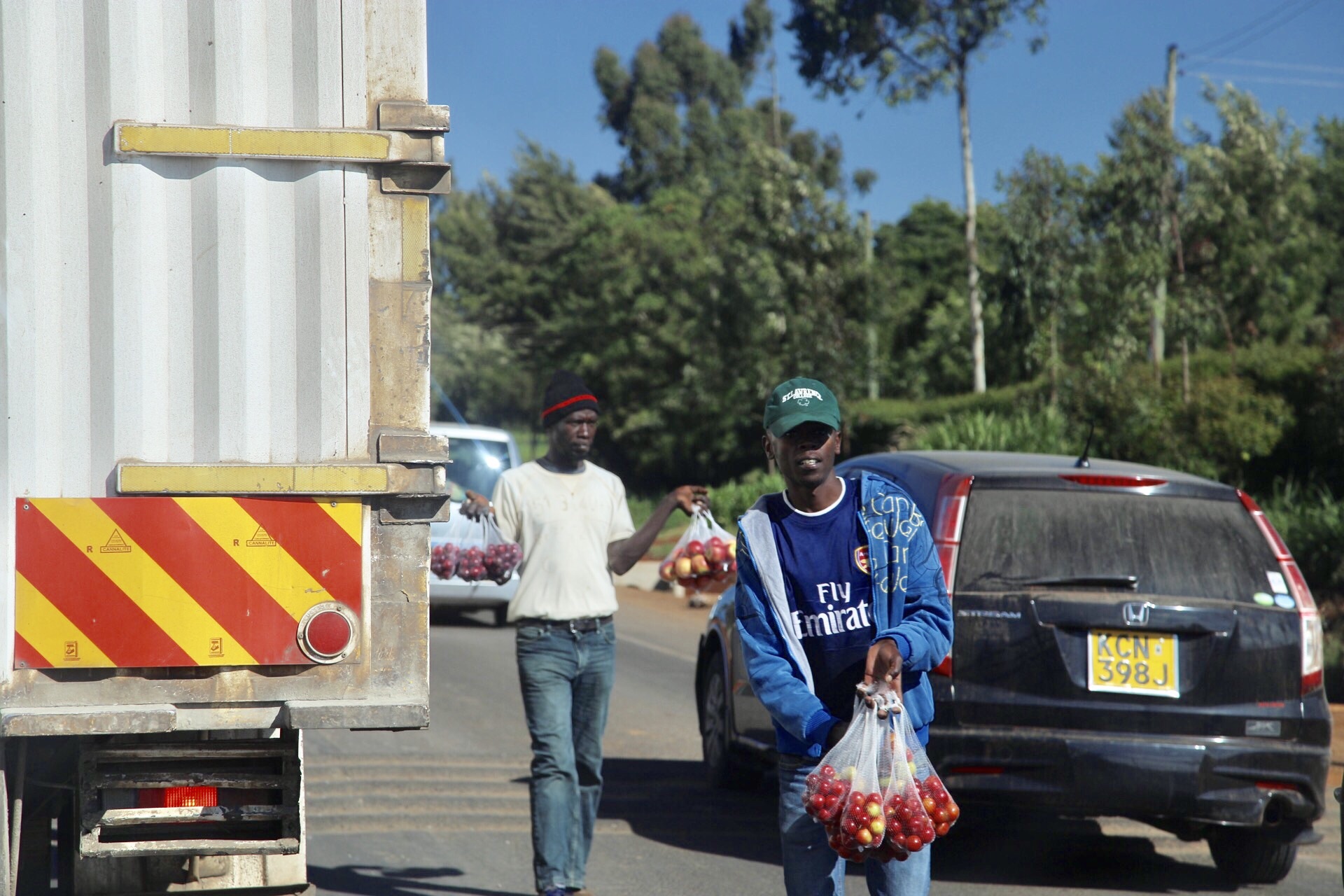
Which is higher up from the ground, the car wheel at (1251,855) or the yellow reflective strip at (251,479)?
the yellow reflective strip at (251,479)

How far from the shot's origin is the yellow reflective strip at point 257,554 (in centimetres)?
382

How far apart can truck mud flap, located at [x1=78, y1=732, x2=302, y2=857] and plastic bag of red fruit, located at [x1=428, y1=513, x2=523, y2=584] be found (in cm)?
219

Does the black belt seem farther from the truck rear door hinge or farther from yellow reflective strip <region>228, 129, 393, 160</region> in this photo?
yellow reflective strip <region>228, 129, 393, 160</region>

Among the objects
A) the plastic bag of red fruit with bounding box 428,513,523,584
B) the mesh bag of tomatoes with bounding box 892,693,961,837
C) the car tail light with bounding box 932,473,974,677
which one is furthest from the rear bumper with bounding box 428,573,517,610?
the mesh bag of tomatoes with bounding box 892,693,961,837

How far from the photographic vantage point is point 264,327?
12.8ft

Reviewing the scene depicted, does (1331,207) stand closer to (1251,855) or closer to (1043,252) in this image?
(1043,252)

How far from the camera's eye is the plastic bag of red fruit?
6250 millimetres

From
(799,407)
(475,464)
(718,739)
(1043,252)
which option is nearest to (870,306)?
(1043,252)

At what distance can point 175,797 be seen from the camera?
154 inches

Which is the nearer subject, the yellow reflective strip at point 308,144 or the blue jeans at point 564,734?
the yellow reflective strip at point 308,144

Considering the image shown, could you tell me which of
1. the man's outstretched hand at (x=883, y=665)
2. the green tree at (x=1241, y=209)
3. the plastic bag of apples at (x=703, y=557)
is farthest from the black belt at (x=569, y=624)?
the green tree at (x=1241, y=209)

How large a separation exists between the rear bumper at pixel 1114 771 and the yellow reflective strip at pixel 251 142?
3.32 meters

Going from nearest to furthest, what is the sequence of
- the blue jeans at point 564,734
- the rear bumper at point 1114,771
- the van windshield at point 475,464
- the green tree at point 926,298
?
the blue jeans at point 564,734
the rear bumper at point 1114,771
the van windshield at point 475,464
the green tree at point 926,298

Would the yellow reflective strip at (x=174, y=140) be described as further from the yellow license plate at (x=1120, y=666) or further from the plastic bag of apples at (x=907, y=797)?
the yellow license plate at (x=1120, y=666)
